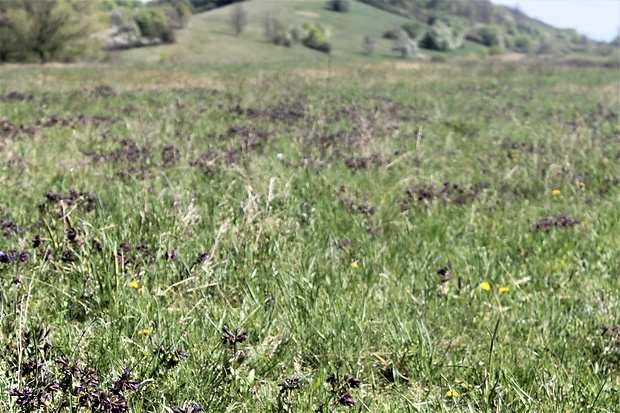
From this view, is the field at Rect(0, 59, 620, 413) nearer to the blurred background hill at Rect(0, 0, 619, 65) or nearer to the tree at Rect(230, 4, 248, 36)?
the blurred background hill at Rect(0, 0, 619, 65)

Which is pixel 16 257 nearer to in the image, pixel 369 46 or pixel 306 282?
pixel 306 282

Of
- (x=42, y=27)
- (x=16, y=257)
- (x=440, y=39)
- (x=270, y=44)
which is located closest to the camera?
(x=16, y=257)

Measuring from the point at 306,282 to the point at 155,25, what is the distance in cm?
8926

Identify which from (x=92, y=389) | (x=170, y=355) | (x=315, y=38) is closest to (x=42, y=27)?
(x=170, y=355)

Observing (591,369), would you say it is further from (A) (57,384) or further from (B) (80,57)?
(B) (80,57)

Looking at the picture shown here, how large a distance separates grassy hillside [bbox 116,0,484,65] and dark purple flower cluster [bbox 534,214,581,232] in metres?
47.6

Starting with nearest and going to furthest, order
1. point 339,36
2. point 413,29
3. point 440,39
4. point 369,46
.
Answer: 1. point 369,46
2. point 339,36
3. point 440,39
4. point 413,29

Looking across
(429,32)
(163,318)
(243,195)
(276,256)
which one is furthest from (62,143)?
(429,32)

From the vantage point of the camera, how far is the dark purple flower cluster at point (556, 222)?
4.33 metres

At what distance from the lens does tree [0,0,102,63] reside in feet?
151

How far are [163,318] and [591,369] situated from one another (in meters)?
2.10

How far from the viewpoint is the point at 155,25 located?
83688 millimetres

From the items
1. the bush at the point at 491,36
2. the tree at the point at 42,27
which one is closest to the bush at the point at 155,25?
the tree at the point at 42,27

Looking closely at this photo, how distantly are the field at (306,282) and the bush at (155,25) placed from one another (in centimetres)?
8186
